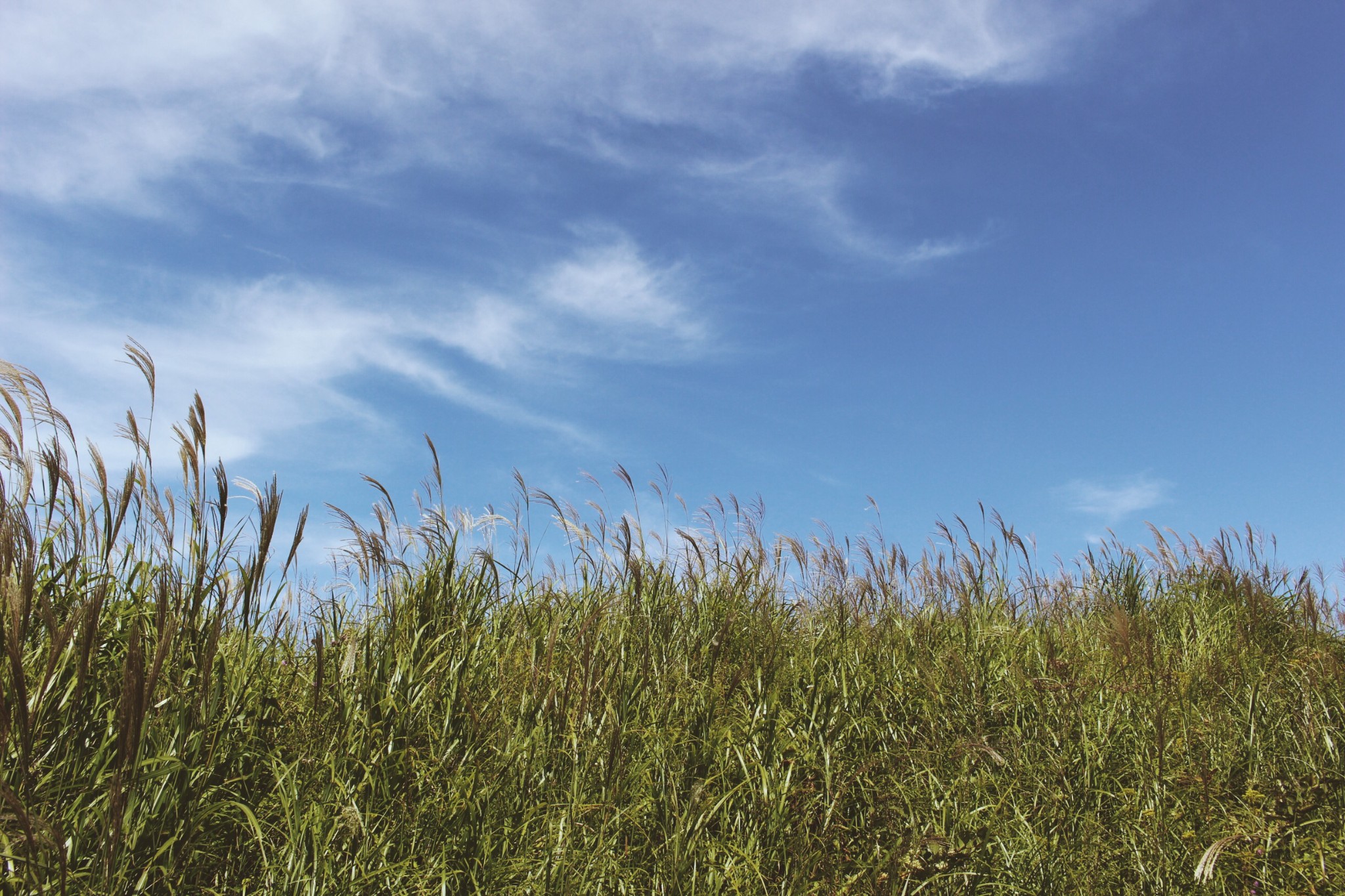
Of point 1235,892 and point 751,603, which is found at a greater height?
point 751,603

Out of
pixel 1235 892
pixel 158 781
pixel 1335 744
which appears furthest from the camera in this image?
pixel 1335 744

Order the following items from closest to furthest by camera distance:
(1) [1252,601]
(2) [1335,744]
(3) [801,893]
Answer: (3) [801,893]
(2) [1335,744]
(1) [1252,601]

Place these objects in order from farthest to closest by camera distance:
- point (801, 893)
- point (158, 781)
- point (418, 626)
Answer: point (418, 626), point (801, 893), point (158, 781)

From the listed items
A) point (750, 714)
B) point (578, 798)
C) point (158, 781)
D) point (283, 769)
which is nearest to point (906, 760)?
point (750, 714)

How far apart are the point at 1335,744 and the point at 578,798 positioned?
11.9 feet

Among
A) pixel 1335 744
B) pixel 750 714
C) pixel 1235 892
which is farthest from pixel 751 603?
pixel 1335 744

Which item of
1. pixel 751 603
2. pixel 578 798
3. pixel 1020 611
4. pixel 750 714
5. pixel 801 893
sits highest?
pixel 1020 611

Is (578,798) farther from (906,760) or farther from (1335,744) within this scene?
(1335,744)

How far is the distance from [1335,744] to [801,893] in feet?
9.53

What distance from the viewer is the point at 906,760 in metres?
3.79

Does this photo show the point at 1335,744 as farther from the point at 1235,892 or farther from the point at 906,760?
the point at 906,760

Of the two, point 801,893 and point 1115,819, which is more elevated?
point 1115,819

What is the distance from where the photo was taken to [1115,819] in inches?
137

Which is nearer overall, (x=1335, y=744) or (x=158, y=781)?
(x=158, y=781)
